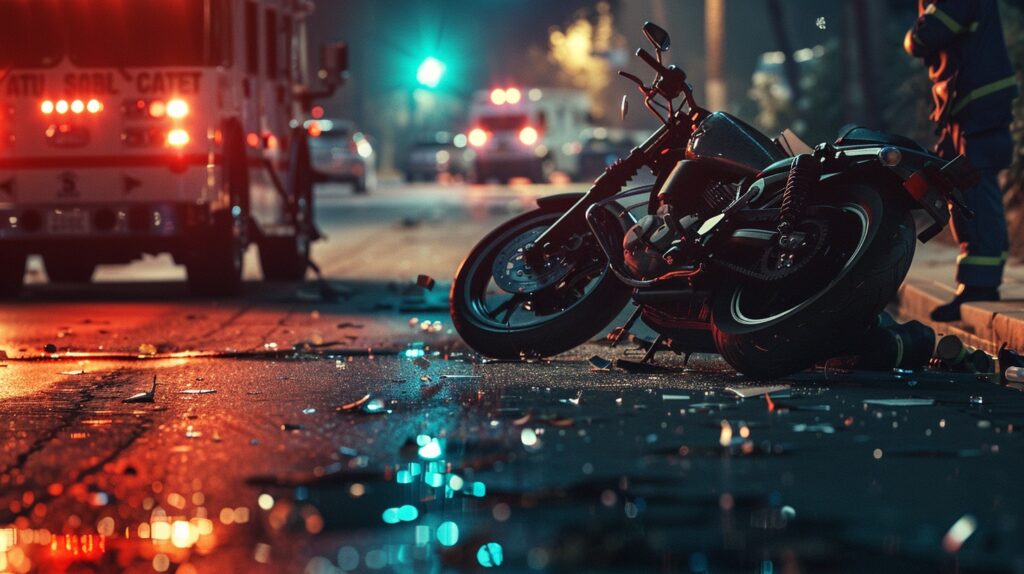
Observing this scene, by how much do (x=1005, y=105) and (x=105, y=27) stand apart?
648 cm

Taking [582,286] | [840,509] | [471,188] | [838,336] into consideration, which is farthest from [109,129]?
[471,188]

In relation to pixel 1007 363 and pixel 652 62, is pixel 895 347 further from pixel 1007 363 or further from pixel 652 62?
pixel 652 62

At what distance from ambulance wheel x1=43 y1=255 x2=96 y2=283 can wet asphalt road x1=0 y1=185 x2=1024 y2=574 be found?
5750 millimetres

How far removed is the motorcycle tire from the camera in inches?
306

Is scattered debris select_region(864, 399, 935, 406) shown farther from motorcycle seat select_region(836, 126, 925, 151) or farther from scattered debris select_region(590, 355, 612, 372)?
scattered debris select_region(590, 355, 612, 372)

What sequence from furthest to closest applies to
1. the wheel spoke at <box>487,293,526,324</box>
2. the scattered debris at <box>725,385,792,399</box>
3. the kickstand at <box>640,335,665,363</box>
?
the wheel spoke at <box>487,293,526,324</box> → the kickstand at <box>640,335,665,363</box> → the scattered debris at <box>725,385,792,399</box>

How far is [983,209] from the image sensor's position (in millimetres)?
10523

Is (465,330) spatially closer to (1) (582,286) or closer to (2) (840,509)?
(1) (582,286)

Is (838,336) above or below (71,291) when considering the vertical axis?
above

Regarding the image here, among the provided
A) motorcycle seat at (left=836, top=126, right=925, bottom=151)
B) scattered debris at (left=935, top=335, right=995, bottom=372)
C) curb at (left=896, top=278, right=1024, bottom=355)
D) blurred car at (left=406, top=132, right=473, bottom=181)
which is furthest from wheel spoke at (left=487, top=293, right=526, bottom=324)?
blurred car at (left=406, top=132, right=473, bottom=181)

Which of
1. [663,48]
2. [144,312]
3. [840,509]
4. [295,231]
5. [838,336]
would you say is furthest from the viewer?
[295,231]

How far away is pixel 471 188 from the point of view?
148 feet

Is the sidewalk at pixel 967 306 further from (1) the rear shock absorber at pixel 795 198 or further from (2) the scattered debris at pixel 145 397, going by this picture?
(2) the scattered debris at pixel 145 397

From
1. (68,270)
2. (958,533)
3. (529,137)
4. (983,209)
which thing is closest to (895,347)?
(983,209)
